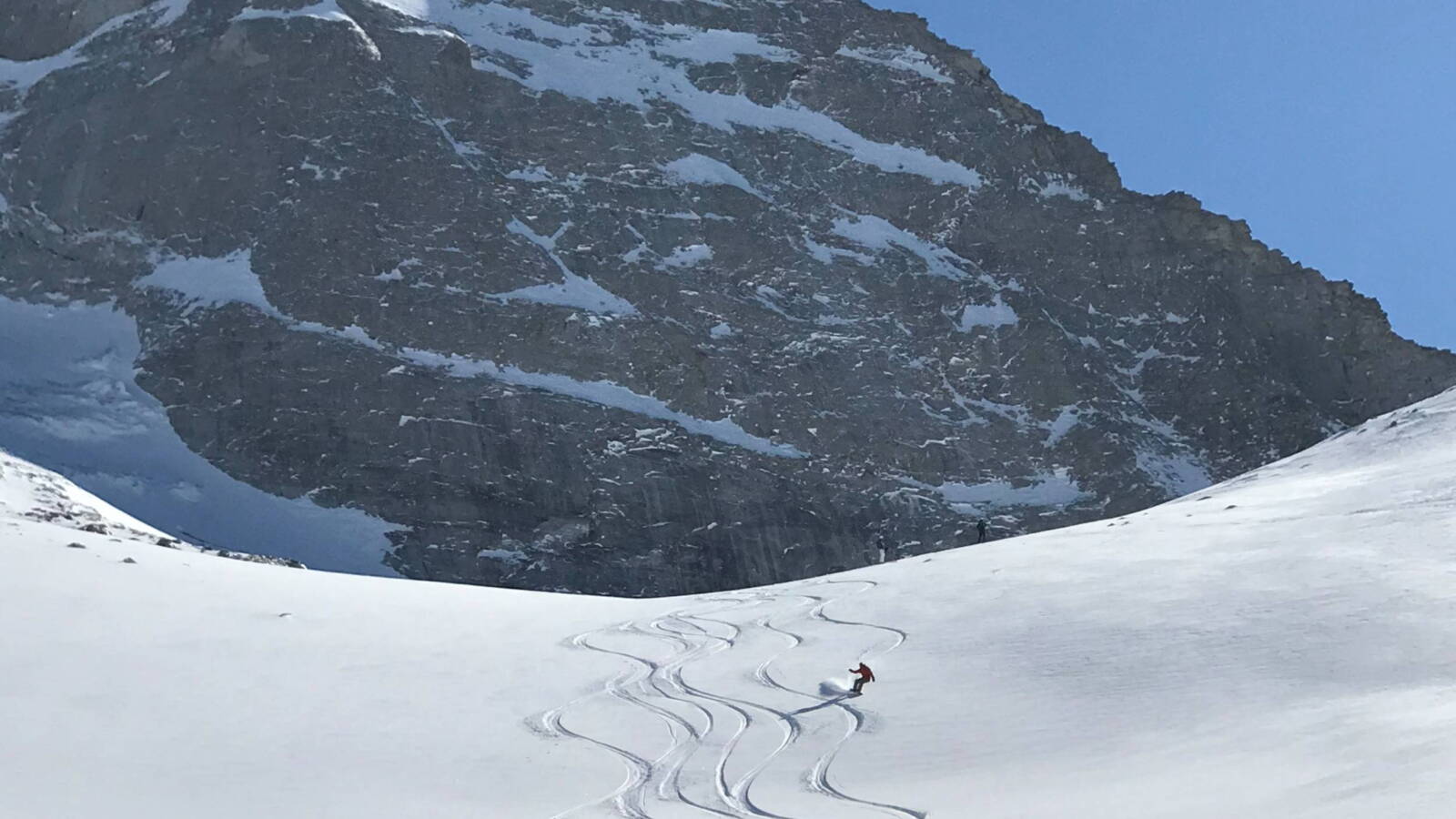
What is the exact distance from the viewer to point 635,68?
3642 inches

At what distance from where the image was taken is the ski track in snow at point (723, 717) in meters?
14.2

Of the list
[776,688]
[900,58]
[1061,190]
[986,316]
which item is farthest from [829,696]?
[900,58]

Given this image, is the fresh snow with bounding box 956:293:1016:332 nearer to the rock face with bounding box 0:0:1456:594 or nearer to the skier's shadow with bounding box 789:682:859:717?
the rock face with bounding box 0:0:1456:594

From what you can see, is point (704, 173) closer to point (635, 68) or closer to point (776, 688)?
point (635, 68)

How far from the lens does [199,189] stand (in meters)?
78.3

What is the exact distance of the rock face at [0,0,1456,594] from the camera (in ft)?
228

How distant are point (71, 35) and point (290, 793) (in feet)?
270

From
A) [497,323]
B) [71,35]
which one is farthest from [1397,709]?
[71,35]

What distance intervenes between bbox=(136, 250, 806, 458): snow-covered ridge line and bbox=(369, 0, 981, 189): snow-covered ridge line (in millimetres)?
21080

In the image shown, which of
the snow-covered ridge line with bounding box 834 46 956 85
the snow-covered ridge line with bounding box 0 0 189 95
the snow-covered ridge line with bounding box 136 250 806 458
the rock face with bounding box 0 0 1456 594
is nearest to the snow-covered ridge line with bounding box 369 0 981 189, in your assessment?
the rock face with bounding box 0 0 1456 594

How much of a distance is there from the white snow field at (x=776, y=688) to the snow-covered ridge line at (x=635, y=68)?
66.0 meters

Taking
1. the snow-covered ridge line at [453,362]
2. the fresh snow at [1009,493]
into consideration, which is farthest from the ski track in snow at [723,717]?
the fresh snow at [1009,493]

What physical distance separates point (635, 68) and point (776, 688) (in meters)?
77.1

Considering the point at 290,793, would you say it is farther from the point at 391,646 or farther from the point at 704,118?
the point at 704,118
